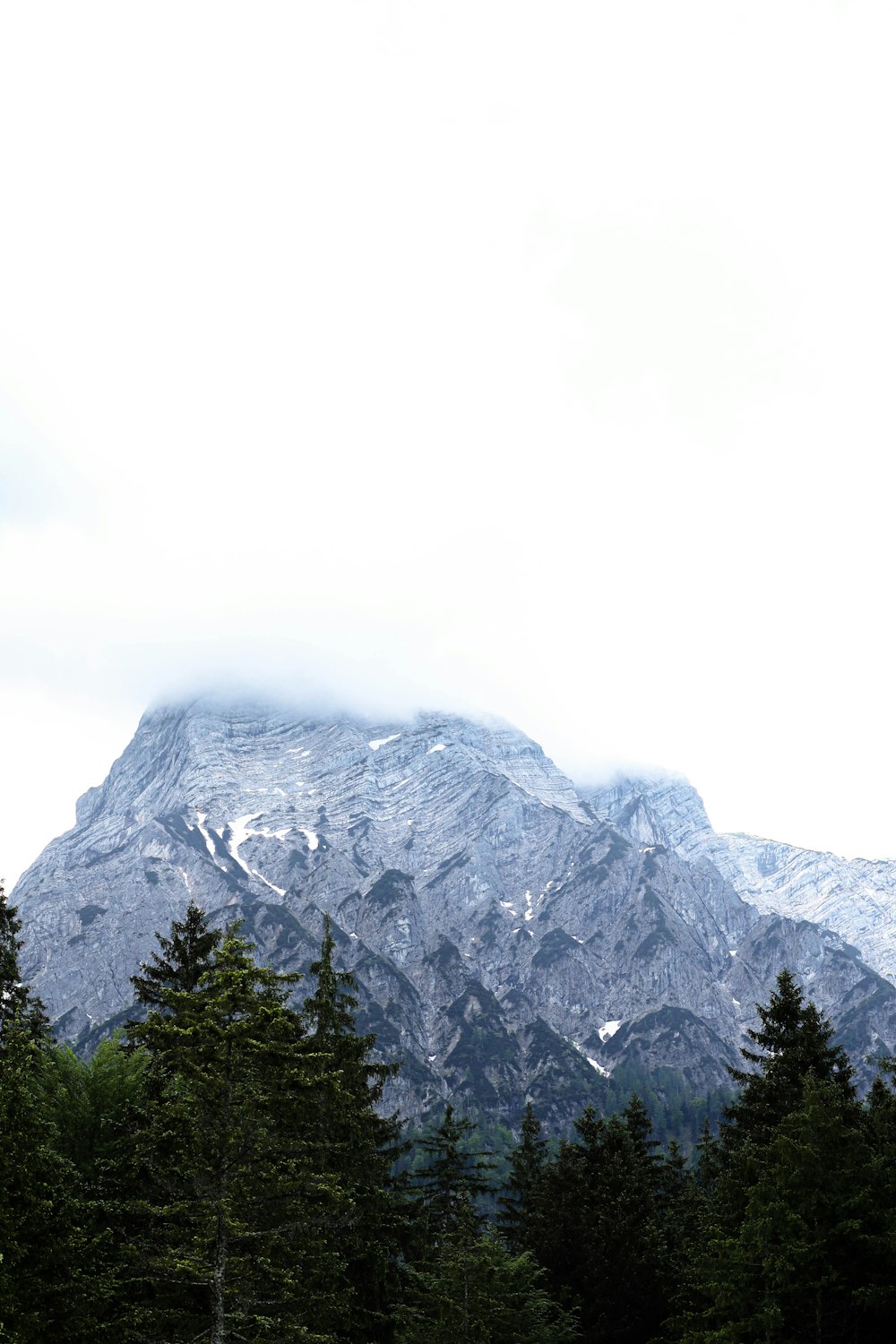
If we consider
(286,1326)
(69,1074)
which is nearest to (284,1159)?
(286,1326)

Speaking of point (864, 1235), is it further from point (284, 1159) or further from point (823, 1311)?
point (284, 1159)

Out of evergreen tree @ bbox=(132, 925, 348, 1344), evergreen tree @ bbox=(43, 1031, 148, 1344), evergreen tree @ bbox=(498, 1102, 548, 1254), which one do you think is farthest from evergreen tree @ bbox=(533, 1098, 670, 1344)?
evergreen tree @ bbox=(43, 1031, 148, 1344)

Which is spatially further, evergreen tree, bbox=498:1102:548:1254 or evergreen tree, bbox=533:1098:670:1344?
evergreen tree, bbox=498:1102:548:1254

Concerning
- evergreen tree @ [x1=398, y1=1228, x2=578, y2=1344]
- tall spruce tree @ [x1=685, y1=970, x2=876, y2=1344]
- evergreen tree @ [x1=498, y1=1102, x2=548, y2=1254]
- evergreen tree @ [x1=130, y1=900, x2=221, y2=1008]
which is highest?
evergreen tree @ [x1=130, y1=900, x2=221, y2=1008]

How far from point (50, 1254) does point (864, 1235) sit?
20491mm

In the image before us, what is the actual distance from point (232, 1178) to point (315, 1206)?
7.99ft

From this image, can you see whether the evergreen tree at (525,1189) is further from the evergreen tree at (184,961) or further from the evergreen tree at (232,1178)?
the evergreen tree at (232,1178)

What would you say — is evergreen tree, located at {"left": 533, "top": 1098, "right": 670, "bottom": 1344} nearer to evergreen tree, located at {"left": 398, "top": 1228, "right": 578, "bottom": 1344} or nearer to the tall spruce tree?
evergreen tree, located at {"left": 398, "top": 1228, "right": 578, "bottom": 1344}

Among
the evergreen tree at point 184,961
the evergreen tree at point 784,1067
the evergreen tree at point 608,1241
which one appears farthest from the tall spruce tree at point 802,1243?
the evergreen tree at point 184,961

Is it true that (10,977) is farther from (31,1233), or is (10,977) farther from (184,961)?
(31,1233)

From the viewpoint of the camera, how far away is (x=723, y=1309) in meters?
28.2

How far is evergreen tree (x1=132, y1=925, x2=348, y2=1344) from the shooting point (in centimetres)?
2105

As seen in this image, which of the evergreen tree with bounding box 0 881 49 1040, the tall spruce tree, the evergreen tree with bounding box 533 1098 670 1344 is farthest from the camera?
the evergreen tree with bounding box 533 1098 670 1344

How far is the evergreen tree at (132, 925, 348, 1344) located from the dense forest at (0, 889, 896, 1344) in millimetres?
70
